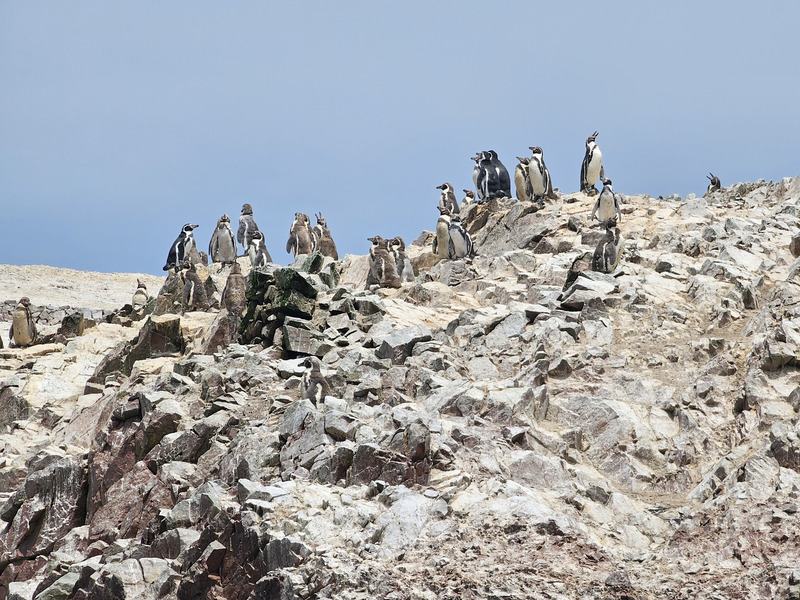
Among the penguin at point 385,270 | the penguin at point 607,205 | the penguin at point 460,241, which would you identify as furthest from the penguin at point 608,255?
the penguin at point 460,241

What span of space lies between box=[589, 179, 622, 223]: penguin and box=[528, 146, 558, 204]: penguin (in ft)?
10.4

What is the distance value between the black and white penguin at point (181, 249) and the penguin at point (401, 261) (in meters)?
7.73

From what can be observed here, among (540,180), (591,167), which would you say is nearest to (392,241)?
(540,180)

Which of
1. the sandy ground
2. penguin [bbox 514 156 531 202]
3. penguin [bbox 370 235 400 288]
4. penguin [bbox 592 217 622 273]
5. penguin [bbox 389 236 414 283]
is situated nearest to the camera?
penguin [bbox 592 217 622 273]

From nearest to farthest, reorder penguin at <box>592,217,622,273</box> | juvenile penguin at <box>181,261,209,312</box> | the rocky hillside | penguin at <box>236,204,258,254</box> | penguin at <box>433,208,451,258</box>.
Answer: the rocky hillside → penguin at <box>592,217,622,273</box> → juvenile penguin at <box>181,261,209,312</box> → penguin at <box>433,208,451,258</box> → penguin at <box>236,204,258,254</box>

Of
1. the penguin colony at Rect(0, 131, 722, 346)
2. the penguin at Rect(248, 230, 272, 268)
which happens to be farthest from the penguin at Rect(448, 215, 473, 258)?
the penguin at Rect(248, 230, 272, 268)

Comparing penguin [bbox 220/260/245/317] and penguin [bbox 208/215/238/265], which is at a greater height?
penguin [bbox 208/215/238/265]

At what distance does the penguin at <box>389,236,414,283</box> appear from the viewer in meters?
27.8

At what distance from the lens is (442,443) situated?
13.6 meters

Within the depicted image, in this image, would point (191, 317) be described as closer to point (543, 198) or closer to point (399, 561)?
point (543, 198)

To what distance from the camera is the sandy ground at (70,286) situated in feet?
140

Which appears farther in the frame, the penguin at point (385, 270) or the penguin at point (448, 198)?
the penguin at point (448, 198)

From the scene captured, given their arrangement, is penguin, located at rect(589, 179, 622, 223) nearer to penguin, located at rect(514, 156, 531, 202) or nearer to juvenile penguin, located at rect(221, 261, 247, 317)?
penguin, located at rect(514, 156, 531, 202)

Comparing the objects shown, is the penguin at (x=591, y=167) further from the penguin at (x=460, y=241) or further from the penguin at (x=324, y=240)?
the penguin at (x=324, y=240)
